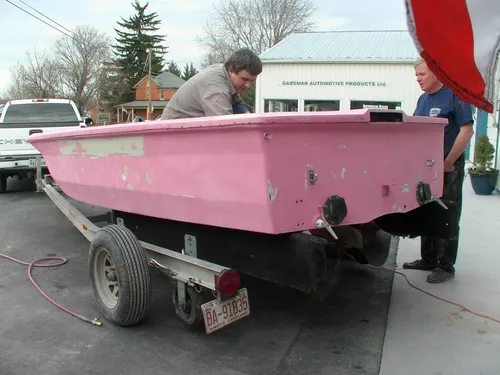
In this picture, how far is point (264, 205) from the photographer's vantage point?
253cm

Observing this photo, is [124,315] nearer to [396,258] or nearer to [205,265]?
[205,265]

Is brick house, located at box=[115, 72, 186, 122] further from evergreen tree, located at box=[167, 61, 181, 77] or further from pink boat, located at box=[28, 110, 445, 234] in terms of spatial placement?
pink boat, located at box=[28, 110, 445, 234]

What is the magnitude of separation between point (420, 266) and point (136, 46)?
2366 inches

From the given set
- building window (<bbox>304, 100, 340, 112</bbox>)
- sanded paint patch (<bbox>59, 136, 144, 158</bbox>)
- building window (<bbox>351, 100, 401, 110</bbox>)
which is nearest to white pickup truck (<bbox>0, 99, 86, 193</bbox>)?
sanded paint patch (<bbox>59, 136, 144, 158</bbox>)

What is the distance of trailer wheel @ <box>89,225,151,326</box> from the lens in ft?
10.7

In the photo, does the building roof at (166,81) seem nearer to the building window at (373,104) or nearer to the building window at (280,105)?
the building window at (280,105)

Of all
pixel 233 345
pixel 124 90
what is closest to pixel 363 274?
pixel 233 345

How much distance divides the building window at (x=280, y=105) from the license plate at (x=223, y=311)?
18.4m

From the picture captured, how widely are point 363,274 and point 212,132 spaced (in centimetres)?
263

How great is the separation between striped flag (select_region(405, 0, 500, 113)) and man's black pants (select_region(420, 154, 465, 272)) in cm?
250

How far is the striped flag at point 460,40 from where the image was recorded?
1.50 meters

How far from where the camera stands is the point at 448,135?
4113 mm

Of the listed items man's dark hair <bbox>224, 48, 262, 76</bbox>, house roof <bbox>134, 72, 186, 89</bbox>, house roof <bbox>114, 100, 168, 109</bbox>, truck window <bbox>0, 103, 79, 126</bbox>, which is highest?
house roof <bbox>134, 72, 186, 89</bbox>

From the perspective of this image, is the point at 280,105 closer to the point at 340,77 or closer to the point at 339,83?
the point at 339,83
